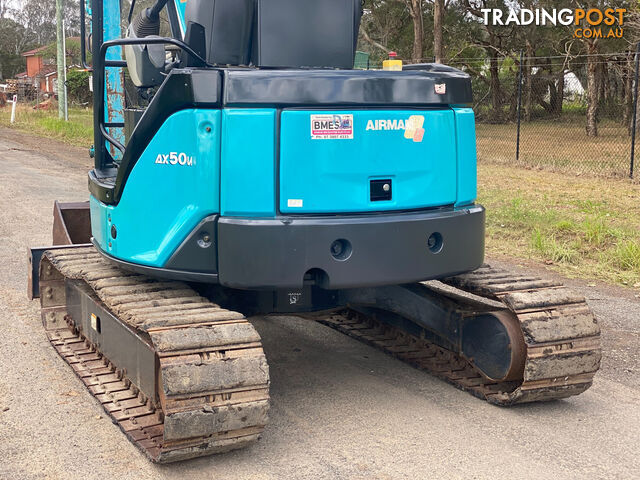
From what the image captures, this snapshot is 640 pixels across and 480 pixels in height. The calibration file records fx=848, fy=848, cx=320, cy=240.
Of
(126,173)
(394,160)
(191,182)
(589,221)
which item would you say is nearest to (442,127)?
(394,160)

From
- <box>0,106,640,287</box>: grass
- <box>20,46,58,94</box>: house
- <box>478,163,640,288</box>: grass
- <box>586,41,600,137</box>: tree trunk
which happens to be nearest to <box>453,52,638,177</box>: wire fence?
<box>586,41,600,137</box>: tree trunk

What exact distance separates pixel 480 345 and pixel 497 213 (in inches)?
251

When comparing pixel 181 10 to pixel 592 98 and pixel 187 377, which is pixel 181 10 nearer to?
pixel 187 377

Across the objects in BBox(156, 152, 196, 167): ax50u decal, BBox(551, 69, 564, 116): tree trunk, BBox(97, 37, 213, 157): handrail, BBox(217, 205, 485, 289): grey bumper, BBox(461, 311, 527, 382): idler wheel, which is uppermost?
BBox(551, 69, 564, 116): tree trunk

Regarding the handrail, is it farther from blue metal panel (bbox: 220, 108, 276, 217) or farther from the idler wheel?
the idler wheel

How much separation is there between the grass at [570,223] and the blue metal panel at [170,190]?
16.1 feet

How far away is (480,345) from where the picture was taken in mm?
5070

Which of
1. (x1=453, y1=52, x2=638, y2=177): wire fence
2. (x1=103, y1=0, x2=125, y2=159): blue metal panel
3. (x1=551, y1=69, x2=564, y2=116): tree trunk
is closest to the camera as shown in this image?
(x1=103, y1=0, x2=125, y2=159): blue metal panel

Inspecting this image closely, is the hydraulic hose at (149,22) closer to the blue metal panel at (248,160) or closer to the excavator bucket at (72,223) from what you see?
the blue metal panel at (248,160)

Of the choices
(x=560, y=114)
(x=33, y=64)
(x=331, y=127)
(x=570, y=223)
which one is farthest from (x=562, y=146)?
(x=33, y=64)

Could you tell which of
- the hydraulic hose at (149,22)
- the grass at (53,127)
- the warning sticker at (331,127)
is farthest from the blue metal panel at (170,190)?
the grass at (53,127)

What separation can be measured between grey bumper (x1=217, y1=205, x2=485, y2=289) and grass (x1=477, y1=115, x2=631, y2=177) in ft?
38.7

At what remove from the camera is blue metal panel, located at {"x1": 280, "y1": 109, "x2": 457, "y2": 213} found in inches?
166

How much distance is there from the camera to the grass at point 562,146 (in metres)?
17.5
